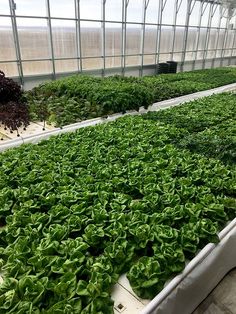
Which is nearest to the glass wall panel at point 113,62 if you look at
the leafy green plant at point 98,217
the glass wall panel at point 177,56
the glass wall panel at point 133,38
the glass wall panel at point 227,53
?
the glass wall panel at point 133,38

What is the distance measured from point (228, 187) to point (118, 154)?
166 cm

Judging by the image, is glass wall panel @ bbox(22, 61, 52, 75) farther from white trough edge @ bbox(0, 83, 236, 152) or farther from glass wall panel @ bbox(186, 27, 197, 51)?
glass wall panel @ bbox(186, 27, 197, 51)

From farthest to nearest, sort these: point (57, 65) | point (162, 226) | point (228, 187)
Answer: point (57, 65), point (228, 187), point (162, 226)

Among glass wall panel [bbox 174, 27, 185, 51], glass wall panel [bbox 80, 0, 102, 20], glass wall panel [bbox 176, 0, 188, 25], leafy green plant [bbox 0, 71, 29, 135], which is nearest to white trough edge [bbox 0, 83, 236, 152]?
leafy green plant [bbox 0, 71, 29, 135]

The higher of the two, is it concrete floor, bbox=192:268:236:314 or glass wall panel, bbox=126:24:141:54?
glass wall panel, bbox=126:24:141:54

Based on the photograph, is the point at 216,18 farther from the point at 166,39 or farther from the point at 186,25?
the point at 166,39

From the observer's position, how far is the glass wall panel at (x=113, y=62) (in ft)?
39.1

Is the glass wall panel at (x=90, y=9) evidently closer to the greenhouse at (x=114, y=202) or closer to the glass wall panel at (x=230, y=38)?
the greenhouse at (x=114, y=202)

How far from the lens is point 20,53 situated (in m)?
9.20

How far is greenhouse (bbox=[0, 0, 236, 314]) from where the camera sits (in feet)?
7.35

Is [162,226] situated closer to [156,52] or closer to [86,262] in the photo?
[86,262]

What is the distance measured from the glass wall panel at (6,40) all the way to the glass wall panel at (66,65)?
66.2 inches

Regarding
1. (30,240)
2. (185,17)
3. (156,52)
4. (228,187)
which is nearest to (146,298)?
(30,240)

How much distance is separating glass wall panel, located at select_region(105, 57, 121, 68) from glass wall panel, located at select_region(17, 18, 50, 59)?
2904 mm
